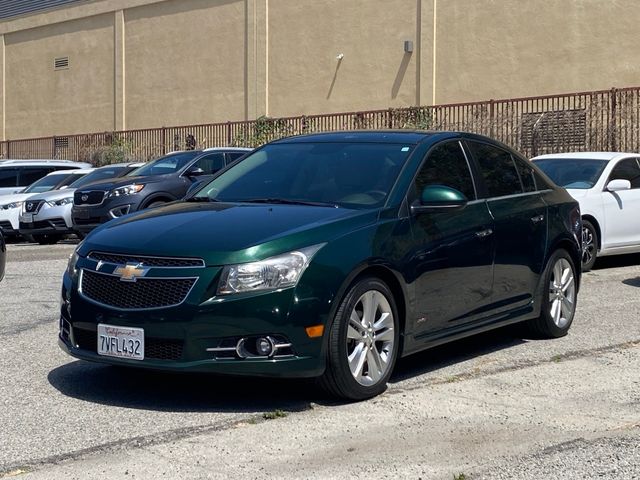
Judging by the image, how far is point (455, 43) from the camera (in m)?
28.6

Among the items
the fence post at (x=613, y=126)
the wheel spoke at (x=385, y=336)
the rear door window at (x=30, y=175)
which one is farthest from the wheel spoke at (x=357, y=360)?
the rear door window at (x=30, y=175)

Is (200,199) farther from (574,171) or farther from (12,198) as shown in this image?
(12,198)

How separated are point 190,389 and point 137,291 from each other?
100 centimetres

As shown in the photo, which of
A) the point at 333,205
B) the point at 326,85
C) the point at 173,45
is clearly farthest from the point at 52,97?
the point at 333,205

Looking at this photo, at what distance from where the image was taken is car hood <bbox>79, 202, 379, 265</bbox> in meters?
6.39

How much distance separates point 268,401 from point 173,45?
104 ft

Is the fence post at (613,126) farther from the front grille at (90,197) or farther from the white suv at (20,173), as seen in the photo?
the white suv at (20,173)

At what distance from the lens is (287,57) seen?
1314 inches

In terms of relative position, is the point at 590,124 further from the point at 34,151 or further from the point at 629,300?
the point at 34,151

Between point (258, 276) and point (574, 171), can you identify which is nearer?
point (258, 276)

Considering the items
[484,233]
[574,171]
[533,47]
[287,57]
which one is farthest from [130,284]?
[287,57]

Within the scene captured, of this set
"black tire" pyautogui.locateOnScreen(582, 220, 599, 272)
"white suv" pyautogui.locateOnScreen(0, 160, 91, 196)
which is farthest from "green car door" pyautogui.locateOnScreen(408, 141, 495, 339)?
"white suv" pyautogui.locateOnScreen(0, 160, 91, 196)

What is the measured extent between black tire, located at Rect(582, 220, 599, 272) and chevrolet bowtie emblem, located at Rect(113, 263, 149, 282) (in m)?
8.63

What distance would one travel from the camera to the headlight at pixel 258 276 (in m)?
6.29
